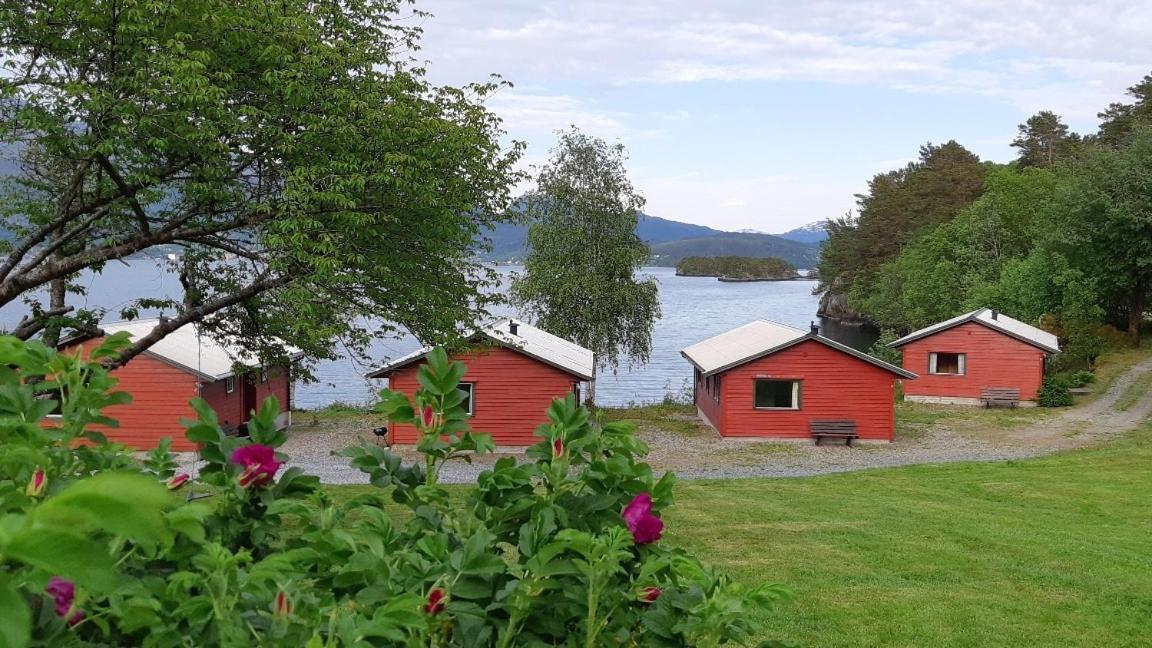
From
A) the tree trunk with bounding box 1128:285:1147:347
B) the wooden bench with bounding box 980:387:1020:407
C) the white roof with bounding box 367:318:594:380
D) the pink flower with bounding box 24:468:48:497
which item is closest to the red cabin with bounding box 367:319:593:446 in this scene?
the white roof with bounding box 367:318:594:380

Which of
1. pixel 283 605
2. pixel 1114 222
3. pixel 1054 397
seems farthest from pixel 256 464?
pixel 1114 222

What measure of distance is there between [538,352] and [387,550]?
87.6 feet

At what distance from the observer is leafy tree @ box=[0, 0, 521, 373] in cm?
1417

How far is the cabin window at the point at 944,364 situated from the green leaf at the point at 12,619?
41.3 m

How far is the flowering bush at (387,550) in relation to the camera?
180cm

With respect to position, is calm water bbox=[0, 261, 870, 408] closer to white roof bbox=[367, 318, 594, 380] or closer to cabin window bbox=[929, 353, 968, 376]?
white roof bbox=[367, 318, 594, 380]

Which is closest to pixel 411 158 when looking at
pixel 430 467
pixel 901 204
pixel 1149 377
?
pixel 430 467

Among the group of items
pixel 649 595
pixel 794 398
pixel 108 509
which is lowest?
pixel 794 398

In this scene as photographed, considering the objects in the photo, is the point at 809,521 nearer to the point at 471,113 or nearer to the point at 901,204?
the point at 471,113

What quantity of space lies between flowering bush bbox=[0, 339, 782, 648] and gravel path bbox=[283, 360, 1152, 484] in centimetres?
2047

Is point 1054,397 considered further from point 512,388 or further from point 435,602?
point 435,602

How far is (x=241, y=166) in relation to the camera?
15953mm

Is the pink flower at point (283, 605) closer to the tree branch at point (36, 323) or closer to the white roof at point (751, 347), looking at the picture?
the tree branch at point (36, 323)

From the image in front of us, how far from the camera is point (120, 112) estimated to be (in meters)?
13.6
